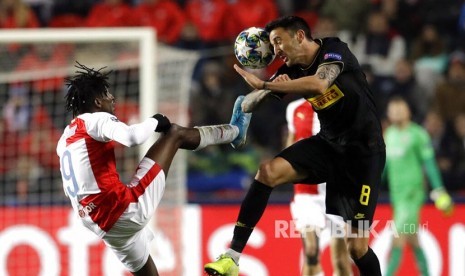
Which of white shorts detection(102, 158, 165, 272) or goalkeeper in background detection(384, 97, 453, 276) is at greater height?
goalkeeper in background detection(384, 97, 453, 276)

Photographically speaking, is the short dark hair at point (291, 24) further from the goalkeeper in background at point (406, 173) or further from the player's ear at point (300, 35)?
the goalkeeper in background at point (406, 173)

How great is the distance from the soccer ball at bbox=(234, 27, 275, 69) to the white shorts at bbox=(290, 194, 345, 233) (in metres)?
1.99

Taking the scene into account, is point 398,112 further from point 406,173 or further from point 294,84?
point 294,84

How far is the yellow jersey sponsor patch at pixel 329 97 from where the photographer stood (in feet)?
23.1

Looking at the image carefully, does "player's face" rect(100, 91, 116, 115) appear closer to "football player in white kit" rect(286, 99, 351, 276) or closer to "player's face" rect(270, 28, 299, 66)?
"player's face" rect(270, 28, 299, 66)

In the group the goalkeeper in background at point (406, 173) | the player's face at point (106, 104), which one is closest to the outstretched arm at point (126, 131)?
the player's face at point (106, 104)

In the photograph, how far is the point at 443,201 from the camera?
11.0m

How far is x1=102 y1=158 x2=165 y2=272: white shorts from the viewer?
709cm

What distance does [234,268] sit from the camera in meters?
7.09

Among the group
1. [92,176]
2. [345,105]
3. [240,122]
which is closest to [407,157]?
[240,122]

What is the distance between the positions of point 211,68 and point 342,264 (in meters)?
5.10

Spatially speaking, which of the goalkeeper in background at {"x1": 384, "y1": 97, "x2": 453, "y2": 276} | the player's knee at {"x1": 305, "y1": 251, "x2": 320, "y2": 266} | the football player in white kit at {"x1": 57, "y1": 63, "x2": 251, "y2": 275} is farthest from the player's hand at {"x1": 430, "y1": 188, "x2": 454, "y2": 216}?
the football player in white kit at {"x1": 57, "y1": 63, "x2": 251, "y2": 275}

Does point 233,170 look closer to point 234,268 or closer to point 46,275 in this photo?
point 46,275

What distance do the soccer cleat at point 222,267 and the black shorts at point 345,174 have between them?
719 millimetres
